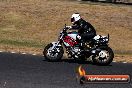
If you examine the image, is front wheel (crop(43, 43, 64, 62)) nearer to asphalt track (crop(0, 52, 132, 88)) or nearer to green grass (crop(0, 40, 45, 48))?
asphalt track (crop(0, 52, 132, 88))

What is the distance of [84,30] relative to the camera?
14.8 meters

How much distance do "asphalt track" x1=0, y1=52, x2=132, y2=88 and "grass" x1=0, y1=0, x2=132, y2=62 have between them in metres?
6.58

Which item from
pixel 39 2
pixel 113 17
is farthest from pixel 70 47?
pixel 39 2

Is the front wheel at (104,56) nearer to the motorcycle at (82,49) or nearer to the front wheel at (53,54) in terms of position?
the motorcycle at (82,49)

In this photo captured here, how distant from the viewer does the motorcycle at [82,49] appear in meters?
14.3

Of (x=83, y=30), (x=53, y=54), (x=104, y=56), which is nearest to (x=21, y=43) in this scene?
(x=53, y=54)

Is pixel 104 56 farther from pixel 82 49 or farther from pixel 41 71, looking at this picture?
pixel 41 71

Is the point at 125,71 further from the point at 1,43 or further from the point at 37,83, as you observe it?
the point at 1,43

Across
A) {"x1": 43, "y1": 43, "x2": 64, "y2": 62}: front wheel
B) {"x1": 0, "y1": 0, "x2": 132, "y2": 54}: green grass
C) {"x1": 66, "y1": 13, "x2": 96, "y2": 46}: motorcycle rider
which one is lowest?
{"x1": 0, "y1": 0, "x2": 132, "y2": 54}: green grass

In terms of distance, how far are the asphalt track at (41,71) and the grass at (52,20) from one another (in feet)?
21.6

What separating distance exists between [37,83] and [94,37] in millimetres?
4733

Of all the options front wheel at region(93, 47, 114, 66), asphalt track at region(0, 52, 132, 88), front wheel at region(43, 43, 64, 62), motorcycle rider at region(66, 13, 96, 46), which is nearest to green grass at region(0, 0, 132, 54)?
asphalt track at region(0, 52, 132, 88)

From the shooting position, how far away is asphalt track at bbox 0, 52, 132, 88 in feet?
34.2

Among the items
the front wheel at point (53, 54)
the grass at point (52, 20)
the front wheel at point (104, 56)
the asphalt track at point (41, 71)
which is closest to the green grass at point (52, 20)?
the grass at point (52, 20)
